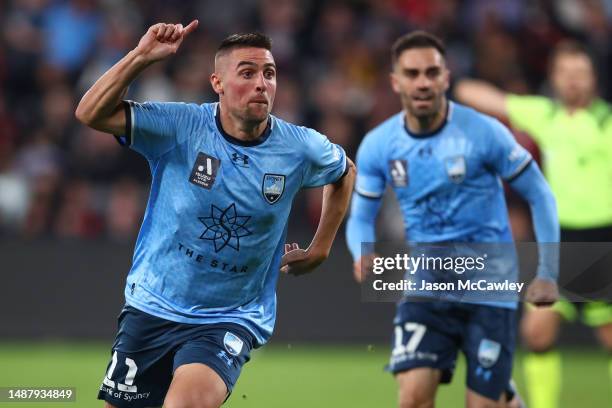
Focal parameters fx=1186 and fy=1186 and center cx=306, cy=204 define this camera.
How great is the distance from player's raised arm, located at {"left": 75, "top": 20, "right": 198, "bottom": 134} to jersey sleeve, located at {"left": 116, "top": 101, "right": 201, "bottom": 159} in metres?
0.16

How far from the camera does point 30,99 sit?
14.1 metres

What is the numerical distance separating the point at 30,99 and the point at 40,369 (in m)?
4.11

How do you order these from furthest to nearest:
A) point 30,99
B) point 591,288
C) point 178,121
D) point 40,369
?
point 30,99
point 40,369
point 591,288
point 178,121

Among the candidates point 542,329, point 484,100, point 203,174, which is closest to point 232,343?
point 203,174

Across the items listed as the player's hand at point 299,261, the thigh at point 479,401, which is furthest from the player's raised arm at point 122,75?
the thigh at point 479,401

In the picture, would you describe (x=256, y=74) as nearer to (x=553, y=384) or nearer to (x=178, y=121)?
(x=178, y=121)

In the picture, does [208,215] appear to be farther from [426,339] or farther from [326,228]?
[426,339]

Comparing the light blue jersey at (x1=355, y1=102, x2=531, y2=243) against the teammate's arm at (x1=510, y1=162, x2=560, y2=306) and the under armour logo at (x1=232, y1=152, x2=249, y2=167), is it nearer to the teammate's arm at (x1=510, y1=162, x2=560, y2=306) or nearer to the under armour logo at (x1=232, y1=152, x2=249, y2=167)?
the teammate's arm at (x1=510, y1=162, x2=560, y2=306)

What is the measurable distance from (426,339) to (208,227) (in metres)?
1.85

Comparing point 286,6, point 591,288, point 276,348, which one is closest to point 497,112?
point 591,288

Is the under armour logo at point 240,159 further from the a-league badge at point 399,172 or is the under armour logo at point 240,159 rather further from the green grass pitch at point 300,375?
the green grass pitch at point 300,375

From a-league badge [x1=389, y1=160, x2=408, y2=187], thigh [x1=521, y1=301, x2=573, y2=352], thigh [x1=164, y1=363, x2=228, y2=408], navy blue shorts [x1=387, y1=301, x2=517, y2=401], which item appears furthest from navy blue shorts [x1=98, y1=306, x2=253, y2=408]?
thigh [x1=521, y1=301, x2=573, y2=352]

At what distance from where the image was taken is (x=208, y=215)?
581 cm

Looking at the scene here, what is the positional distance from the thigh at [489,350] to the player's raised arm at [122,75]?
9.03ft
